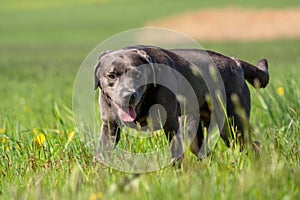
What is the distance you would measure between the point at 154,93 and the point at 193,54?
2.42 ft

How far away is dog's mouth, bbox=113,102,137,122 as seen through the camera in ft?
15.2

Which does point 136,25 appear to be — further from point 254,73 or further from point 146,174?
point 146,174

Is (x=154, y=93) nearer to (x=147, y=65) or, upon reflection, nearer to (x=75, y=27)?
(x=147, y=65)

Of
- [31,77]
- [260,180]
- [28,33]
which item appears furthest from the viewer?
[28,33]

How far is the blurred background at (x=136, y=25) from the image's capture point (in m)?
26.2

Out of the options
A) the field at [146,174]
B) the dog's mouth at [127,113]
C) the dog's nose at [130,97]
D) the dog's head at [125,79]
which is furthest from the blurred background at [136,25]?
the dog's nose at [130,97]

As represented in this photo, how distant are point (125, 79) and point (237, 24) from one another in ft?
108

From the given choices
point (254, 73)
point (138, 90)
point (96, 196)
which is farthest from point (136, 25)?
point (96, 196)

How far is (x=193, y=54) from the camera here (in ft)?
17.5

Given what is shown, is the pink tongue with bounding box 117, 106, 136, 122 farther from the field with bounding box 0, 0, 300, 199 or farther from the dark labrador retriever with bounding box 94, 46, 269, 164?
the field with bounding box 0, 0, 300, 199

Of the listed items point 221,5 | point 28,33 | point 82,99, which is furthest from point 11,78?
Result: point 221,5

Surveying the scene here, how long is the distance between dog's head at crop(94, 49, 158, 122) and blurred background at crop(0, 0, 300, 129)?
1258cm

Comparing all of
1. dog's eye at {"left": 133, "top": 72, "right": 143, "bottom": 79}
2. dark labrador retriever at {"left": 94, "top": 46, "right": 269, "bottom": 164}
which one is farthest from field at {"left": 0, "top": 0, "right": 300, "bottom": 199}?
dog's eye at {"left": 133, "top": 72, "right": 143, "bottom": 79}

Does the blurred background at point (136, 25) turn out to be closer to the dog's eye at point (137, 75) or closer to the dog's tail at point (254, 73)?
the dog's tail at point (254, 73)
